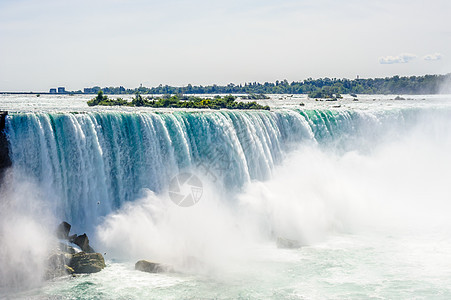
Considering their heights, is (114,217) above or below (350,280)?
above

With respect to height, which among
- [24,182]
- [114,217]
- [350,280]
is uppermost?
[24,182]

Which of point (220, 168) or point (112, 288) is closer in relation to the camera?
point (112, 288)

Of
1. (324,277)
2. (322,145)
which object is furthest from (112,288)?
(322,145)

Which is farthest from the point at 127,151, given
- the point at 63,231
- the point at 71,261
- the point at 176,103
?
the point at 176,103

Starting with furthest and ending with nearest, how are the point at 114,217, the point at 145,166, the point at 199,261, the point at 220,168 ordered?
the point at 220,168, the point at 145,166, the point at 114,217, the point at 199,261

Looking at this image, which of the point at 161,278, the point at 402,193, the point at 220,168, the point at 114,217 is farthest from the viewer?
the point at 402,193

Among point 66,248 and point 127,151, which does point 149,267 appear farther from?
point 127,151

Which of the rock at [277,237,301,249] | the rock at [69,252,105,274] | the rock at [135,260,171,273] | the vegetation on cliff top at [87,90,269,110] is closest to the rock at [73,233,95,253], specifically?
the rock at [69,252,105,274]

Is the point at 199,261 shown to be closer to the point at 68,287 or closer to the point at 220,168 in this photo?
the point at 68,287
